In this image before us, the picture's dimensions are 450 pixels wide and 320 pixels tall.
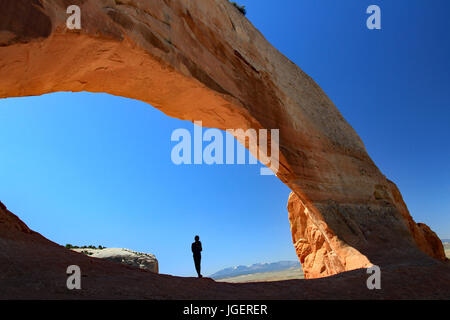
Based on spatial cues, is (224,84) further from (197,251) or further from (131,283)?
(131,283)

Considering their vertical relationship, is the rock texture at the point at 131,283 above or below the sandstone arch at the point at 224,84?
below

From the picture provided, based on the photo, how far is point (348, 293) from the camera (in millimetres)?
4406

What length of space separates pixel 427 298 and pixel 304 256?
9740 mm

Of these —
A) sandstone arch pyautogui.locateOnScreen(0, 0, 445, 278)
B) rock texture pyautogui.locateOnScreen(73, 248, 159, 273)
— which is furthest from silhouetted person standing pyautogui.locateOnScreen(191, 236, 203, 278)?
rock texture pyautogui.locateOnScreen(73, 248, 159, 273)

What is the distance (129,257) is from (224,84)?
7.80 metres

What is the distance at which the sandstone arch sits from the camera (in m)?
4.61

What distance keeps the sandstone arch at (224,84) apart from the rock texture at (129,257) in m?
6.33

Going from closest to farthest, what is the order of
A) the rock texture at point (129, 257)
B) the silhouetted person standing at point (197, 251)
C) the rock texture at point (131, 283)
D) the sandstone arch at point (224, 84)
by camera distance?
the rock texture at point (131, 283) → the sandstone arch at point (224, 84) → the silhouetted person standing at point (197, 251) → the rock texture at point (129, 257)

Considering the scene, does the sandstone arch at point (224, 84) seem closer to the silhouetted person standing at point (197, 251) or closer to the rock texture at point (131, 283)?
the rock texture at point (131, 283)

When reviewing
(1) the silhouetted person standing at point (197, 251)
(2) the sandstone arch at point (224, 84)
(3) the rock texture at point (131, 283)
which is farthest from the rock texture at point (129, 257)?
(2) the sandstone arch at point (224, 84)

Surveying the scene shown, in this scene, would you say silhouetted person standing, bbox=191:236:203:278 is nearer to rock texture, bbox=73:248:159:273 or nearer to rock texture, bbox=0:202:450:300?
rock texture, bbox=0:202:450:300

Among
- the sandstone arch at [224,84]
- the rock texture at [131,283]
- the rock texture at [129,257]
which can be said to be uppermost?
the sandstone arch at [224,84]

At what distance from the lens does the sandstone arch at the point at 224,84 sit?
4.61m
